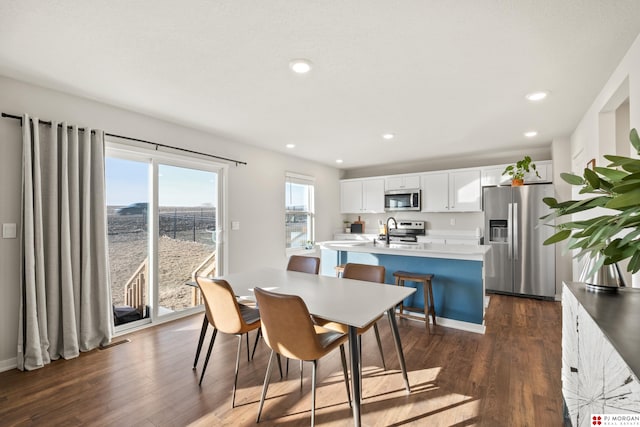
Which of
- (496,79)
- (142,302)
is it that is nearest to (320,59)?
(496,79)

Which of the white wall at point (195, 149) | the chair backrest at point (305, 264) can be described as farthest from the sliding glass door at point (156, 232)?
the chair backrest at point (305, 264)

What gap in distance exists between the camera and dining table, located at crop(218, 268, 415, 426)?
166cm

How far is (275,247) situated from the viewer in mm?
5027

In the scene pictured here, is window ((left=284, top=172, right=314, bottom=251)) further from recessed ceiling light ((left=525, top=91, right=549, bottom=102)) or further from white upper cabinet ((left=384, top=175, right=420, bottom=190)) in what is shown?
recessed ceiling light ((left=525, top=91, right=549, bottom=102))

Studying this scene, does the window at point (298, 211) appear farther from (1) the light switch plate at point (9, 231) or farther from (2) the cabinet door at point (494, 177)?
(1) the light switch plate at point (9, 231)

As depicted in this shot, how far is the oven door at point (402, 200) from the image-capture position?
18.9 ft

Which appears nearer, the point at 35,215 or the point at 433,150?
the point at 35,215

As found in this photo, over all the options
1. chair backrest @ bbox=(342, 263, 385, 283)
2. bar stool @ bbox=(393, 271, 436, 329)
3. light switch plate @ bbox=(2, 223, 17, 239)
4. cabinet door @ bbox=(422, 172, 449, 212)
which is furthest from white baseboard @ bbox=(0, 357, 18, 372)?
cabinet door @ bbox=(422, 172, 449, 212)

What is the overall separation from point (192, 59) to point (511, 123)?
358 centimetres

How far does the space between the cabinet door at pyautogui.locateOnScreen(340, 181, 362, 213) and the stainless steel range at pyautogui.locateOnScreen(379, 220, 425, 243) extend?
0.92 metres

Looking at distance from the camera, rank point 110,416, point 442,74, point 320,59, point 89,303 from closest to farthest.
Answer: point 110,416 < point 320,59 < point 442,74 < point 89,303

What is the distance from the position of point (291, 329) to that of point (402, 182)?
486 cm

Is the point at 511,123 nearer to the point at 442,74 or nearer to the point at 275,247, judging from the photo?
the point at 442,74

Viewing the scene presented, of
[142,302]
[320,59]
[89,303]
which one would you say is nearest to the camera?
[320,59]
